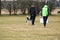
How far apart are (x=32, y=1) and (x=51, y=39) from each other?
39.3 m

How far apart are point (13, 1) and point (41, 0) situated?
6169mm

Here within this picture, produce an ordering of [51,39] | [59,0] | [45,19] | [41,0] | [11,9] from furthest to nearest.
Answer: [59,0] < [41,0] < [11,9] < [45,19] < [51,39]

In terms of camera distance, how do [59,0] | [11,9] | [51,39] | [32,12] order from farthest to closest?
1. [59,0]
2. [11,9]
3. [32,12]
4. [51,39]

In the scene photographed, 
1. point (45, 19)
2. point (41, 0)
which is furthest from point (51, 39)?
point (41, 0)

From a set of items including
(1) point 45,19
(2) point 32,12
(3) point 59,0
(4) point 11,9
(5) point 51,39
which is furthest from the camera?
(3) point 59,0

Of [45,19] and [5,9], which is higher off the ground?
[45,19]

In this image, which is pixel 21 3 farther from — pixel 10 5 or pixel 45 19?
pixel 45 19

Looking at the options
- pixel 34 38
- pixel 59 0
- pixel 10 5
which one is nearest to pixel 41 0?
pixel 10 5

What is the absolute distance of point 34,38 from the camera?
49.5 ft

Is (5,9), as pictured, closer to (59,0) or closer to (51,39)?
(59,0)

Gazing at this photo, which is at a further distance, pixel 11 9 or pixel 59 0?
pixel 59 0

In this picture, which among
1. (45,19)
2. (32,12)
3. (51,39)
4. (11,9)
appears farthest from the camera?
(11,9)

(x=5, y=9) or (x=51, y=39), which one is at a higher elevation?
(x=51, y=39)

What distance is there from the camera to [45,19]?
859 inches
